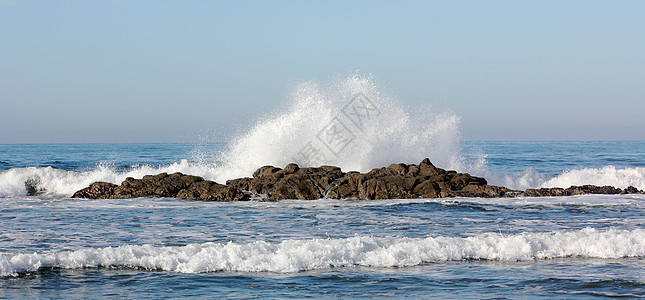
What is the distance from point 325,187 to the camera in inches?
639

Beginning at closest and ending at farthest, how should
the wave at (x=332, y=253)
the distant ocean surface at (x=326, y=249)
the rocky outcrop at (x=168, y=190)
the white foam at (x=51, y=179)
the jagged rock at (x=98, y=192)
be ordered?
1. the distant ocean surface at (x=326, y=249)
2. the wave at (x=332, y=253)
3. the rocky outcrop at (x=168, y=190)
4. the jagged rock at (x=98, y=192)
5. the white foam at (x=51, y=179)

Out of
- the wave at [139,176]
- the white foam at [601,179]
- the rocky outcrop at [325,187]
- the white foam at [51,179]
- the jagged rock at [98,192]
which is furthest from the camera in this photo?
the white foam at [601,179]

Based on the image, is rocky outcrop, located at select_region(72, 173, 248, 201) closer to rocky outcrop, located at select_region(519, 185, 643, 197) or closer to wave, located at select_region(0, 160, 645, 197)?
wave, located at select_region(0, 160, 645, 197)

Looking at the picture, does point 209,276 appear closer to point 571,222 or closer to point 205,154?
point 571,222

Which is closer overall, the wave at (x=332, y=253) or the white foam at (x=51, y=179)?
the wave at (x=332, y=253)

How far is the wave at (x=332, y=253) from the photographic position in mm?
7867

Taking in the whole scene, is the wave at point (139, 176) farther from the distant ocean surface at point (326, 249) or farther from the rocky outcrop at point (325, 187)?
the distant ocean surface at point (326, 249)

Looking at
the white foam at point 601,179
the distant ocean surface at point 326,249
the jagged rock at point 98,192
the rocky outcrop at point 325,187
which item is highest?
the white foam at point 601,179

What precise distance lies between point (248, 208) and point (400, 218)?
3.81 m

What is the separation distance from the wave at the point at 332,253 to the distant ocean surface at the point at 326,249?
0.06ft

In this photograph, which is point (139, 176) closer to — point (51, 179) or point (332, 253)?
point (51, 179)

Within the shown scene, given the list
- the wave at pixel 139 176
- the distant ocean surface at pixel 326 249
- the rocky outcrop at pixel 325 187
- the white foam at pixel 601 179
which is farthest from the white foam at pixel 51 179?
the white foam at pixel 601 179

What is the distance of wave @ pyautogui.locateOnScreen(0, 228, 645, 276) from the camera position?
7.87 metres

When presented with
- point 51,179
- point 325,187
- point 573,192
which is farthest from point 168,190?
point 573,192
